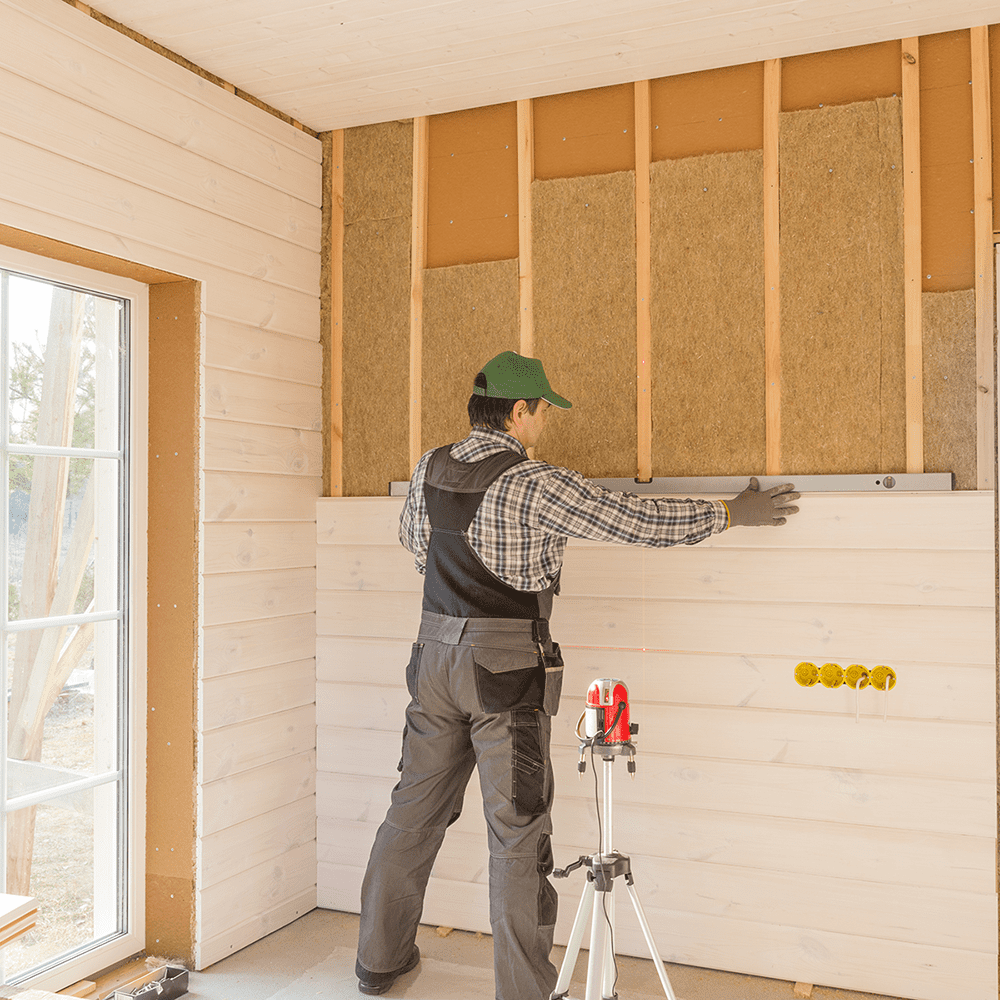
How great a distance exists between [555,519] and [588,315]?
2.76ft

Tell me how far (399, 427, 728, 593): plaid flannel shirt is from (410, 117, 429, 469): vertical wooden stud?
0.80m

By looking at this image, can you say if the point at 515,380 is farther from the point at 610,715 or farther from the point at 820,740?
the point at 820,740

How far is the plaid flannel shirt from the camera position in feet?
7.92

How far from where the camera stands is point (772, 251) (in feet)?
9.01

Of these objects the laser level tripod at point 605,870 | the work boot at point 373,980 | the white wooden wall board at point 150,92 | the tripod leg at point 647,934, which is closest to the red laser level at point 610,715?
the laser level tripod at point 605,870

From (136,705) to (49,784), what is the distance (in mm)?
336

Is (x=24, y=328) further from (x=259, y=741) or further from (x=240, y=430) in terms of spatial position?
(x=259, y=741)

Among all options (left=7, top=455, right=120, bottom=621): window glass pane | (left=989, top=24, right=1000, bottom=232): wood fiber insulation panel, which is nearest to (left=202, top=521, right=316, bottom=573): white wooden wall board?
(left=7, top=455, right=120, bottom=621): window glass pane

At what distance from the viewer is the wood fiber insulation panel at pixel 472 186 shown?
3.06m

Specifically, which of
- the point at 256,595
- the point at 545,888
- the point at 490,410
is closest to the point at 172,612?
the point at 256,595

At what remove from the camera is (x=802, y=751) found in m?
2.65

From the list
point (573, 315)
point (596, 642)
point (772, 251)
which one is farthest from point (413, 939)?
point (772, 251)

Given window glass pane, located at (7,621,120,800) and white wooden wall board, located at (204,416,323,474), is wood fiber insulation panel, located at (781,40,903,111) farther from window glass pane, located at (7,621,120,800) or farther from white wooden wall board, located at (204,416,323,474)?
window glass pane, located at (7,621,120,800)

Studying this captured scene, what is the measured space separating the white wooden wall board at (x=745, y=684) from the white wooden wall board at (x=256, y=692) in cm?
29
